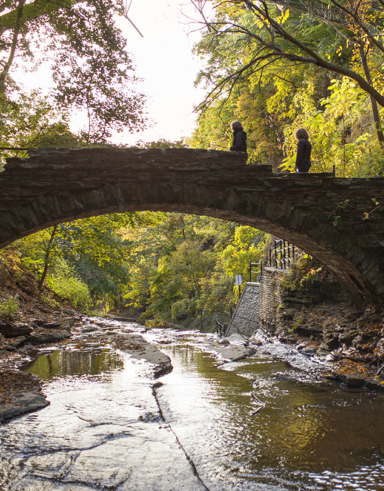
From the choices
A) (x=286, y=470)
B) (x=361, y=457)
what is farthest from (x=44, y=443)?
(x=361, y=457)

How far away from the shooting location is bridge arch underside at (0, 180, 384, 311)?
6.65 metres

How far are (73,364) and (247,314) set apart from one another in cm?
1091

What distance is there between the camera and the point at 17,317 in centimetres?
1045

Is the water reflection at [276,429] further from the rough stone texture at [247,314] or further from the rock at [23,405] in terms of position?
the rough stone texture at [247,314]

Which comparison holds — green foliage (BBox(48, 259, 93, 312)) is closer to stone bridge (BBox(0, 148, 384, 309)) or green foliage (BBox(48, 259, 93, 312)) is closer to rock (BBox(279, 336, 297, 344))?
rock (BBox(279, 336, 297, 344))

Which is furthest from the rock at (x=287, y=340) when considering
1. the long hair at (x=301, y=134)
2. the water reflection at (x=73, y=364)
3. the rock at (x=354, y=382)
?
the long hair at (x=301, y=134)

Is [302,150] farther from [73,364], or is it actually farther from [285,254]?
[73,364]

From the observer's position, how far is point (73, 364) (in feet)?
25.7

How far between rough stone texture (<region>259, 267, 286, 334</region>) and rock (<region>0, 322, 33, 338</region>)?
7952mm

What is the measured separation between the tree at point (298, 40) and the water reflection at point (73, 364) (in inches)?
256

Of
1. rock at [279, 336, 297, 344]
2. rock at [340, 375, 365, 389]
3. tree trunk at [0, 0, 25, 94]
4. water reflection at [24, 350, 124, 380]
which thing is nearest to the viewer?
rock at [340, 375, 365, 389]

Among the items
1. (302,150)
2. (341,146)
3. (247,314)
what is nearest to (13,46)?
(302,150)

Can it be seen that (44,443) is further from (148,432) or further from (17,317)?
(17,317)

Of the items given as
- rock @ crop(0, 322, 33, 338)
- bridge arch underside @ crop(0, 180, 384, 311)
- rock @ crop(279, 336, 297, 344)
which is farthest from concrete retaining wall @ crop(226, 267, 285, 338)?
rock @ crop(0, 322, 33, 338)
